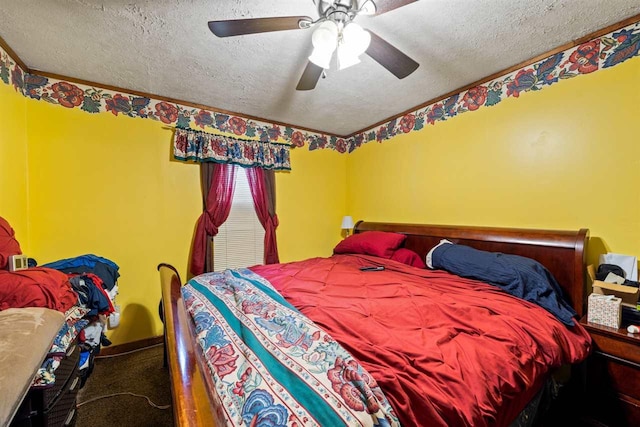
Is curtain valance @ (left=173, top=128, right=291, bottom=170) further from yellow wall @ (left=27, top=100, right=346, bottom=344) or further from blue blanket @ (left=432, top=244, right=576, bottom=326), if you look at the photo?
blue blanket @ (left=432, top=244, right=576, bottom=326)

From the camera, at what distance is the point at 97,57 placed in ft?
6.38

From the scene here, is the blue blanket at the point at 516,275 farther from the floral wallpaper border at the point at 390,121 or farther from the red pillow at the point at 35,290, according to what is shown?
the red pillow at the point at 35,290

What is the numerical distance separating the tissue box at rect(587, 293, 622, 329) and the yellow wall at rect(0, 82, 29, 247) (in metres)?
3.82

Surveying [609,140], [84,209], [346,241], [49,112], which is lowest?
[346,241]

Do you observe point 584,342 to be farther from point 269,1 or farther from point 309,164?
point 309,164

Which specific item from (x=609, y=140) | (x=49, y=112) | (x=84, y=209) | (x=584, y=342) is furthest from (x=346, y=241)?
(x=49, y=112)

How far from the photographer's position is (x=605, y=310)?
4.76 ft

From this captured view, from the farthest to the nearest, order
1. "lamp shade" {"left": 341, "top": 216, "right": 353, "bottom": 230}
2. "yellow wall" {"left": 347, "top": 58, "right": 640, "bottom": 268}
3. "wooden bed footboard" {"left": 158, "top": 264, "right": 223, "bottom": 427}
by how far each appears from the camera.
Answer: "lamp shade" {"left": 341, "top": 216, "right": 353, "bottom": 230} < "yellow wall" {"left": 347, "top": 58, "right": 640, "bottom": 268} < "wooden bed footboard" {"left": 158, "top": 264, "right": 223, "bottom": 427}

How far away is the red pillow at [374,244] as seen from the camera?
2.73 meters

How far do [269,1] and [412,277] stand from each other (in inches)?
81.0

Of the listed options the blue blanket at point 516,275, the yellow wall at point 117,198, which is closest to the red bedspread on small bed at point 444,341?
the blue blanket at point 516,275

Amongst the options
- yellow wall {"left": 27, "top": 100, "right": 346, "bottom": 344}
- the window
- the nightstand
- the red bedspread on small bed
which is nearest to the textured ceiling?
yellow wall {"left": 27, "top": 100, "right": 346, "bottom": 344}

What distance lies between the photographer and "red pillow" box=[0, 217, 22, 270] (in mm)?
1452

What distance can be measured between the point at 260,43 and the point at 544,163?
229cm
